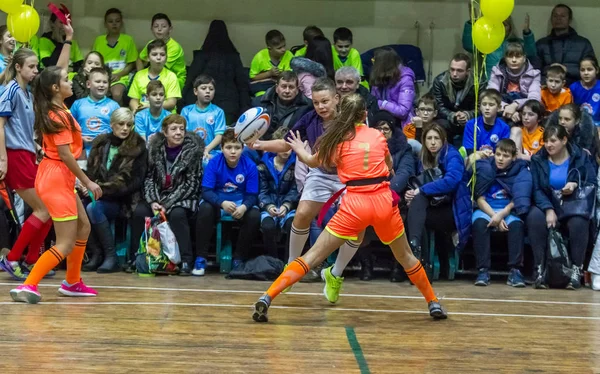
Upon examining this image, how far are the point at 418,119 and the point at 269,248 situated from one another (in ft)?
6.30

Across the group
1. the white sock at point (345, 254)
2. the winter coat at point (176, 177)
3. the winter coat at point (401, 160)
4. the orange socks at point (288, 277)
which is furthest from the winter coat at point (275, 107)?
the orange socks at point (288, 277)

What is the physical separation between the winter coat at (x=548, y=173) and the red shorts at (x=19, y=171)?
171 inches

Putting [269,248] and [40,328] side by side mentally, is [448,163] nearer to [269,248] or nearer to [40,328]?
[269,248]

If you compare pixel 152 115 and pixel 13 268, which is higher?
pixel 152 115

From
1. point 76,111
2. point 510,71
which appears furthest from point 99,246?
point 510,71

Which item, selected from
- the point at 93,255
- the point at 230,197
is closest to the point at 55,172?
the point at 93,255

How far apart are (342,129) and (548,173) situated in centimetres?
303

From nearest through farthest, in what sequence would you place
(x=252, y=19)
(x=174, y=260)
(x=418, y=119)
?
1. (x=174, y=260)
2. (x=418, y=119)
3. (x=252, y=19)

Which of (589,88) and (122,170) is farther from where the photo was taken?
(589,88)

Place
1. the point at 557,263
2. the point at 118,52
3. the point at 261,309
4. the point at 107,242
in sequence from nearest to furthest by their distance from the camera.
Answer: the point at 261,309
the point at 557,263
the point at 107,242
the point at 118,52

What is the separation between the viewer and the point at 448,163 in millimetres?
8344

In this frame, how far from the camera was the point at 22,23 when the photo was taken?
8719 millimetres

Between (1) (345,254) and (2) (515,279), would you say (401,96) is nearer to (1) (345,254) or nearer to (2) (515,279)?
(2) (515,279)

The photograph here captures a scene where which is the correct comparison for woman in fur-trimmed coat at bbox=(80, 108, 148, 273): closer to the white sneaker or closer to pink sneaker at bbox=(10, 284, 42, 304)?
pink sneaker at bbox=(10, 284, 42, 304)
